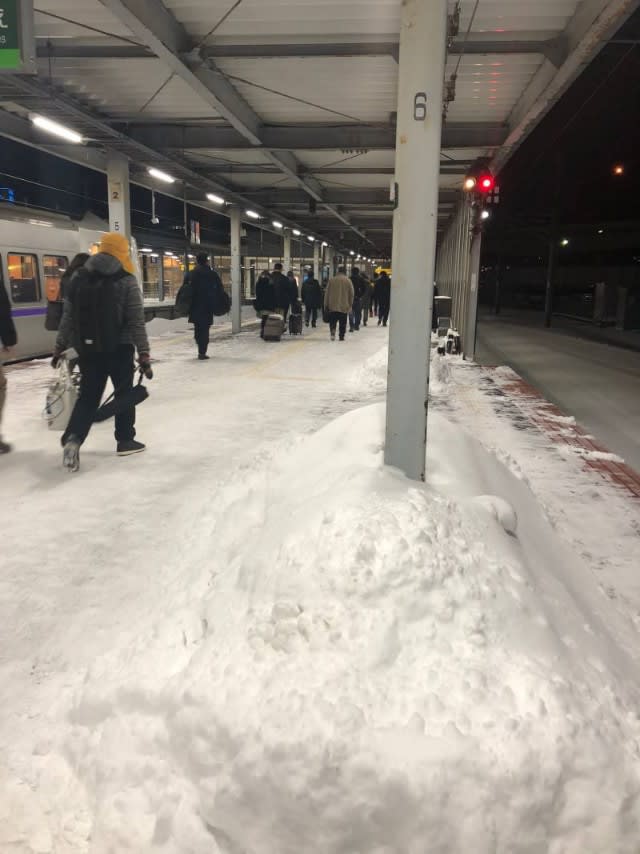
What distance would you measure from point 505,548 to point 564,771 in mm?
1170

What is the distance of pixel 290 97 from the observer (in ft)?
31.4

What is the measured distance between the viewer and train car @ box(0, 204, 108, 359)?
1195 centimetres

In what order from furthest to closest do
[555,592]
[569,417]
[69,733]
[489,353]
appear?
[489,353] → [569,417] → [555,592] → [69,733]

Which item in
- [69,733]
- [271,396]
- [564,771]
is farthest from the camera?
[271,396]

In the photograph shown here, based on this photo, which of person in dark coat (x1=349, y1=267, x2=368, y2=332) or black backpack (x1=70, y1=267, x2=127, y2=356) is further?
person in dark coat (x1=349, y1=267, x2=368, y2=332)

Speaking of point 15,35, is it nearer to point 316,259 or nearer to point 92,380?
point 92,380

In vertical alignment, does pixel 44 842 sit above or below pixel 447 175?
below

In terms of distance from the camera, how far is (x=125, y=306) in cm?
564

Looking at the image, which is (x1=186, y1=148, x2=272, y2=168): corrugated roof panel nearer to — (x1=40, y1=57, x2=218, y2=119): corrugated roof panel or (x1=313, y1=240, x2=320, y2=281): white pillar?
(x1=40, y1=57, x2=218, y2=119): corrugated roof panel

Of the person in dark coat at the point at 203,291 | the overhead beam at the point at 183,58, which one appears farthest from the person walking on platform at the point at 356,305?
the overhead beam at the point at 183,58

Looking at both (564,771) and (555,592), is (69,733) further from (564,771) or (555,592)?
(555,592)

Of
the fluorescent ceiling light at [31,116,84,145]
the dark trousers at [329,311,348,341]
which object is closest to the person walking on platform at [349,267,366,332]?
the dark trousers at [329,311,348,341]

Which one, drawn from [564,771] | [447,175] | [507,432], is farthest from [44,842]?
[447,175]

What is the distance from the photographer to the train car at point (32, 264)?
39.2 ft
